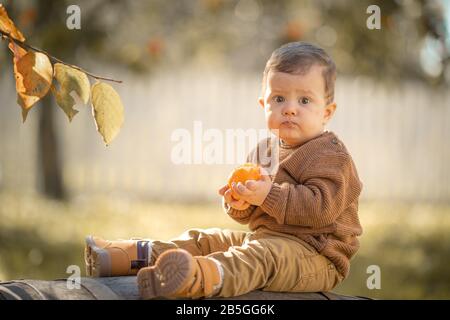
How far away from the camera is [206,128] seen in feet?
33.4

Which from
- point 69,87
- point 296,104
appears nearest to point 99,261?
point 69,87

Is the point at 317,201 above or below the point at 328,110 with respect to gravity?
below

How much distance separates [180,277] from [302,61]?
99 cm

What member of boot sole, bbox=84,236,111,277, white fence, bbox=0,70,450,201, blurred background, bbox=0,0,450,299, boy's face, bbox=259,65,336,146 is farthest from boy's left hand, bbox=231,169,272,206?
white fence, bbox=0,70,450,201

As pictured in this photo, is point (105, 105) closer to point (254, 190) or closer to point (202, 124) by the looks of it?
point (254, 190)

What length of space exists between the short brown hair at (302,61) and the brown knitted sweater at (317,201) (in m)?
0.22

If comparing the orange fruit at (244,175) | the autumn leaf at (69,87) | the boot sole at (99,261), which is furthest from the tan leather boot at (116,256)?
the autumn leaf at (69,87)

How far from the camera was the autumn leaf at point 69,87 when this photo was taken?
8.50 feet

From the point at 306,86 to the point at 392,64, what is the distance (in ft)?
15.8

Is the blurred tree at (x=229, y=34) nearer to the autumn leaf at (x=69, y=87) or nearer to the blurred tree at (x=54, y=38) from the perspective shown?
the blurred tree at (x=54, y=38)

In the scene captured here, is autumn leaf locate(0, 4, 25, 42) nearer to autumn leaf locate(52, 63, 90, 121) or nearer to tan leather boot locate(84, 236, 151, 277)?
autumn leaf locate(52, 63, 90, 121)

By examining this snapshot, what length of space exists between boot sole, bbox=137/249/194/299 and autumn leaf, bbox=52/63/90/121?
63 centimetres

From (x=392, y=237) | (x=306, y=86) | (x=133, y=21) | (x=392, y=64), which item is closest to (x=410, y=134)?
(x=392, y=237)

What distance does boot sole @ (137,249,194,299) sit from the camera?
2324 millimetres
